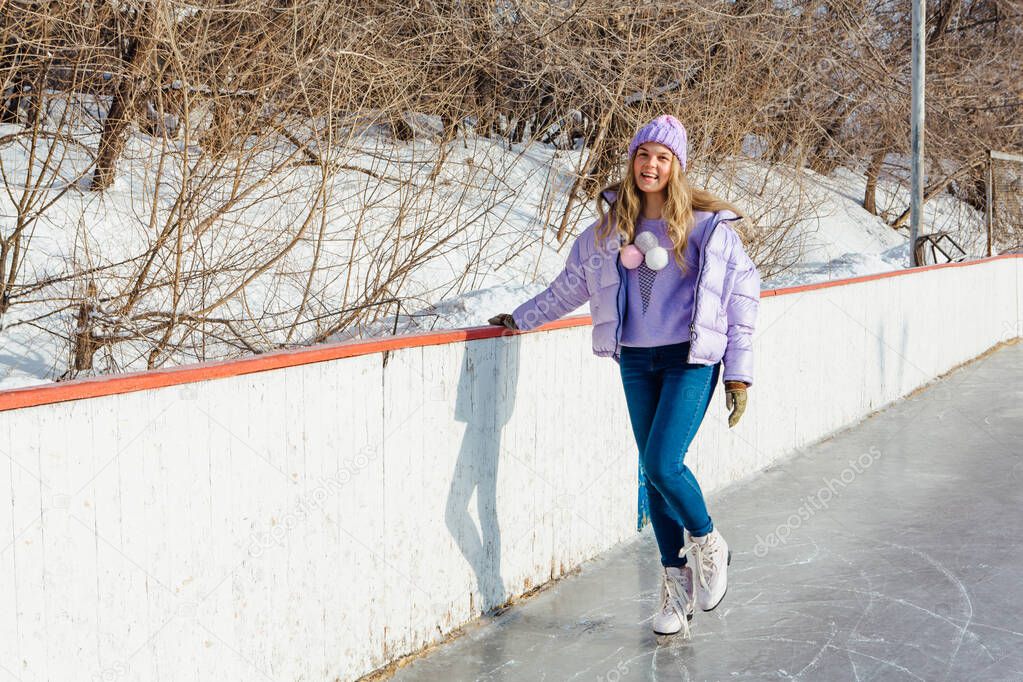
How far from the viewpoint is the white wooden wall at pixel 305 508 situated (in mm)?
2404

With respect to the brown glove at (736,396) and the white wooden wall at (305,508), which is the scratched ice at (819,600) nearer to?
the white wooden wall at (305,508)

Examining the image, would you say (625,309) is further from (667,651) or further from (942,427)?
(942,427)

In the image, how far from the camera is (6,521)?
7.36ft

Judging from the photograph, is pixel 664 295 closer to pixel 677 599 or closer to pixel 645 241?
pixel 645 241

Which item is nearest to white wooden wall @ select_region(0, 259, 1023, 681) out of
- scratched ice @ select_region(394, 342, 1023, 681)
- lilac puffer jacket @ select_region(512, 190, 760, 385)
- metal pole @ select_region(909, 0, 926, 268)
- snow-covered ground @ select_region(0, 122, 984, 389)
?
scratched ice @ select_region(394, 342, 1023, 681)

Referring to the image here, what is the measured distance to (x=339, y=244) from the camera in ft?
39.0

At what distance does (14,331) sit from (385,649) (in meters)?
5.30

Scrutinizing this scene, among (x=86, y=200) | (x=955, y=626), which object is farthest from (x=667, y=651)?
(x=86, y=200)

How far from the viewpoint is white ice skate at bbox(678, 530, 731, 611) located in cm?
389

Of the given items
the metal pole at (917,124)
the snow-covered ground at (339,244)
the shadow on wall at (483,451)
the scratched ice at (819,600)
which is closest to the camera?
the scratched ice at (819,600)

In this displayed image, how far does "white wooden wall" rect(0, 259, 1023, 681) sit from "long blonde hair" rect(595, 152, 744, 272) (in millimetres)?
679

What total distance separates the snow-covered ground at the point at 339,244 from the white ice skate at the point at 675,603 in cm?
376

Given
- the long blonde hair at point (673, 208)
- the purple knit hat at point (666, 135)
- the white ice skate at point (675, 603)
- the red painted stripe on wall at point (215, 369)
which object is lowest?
the white ice skate at point (675, 603)

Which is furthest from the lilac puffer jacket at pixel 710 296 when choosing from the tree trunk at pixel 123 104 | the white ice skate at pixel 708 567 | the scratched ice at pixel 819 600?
the tree trunk at pixel 123 104
